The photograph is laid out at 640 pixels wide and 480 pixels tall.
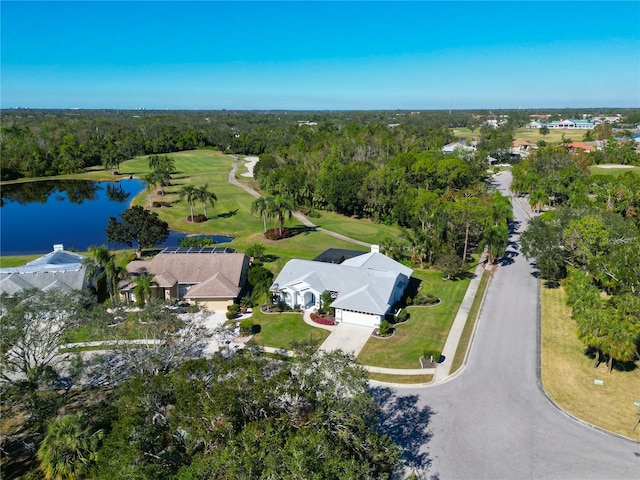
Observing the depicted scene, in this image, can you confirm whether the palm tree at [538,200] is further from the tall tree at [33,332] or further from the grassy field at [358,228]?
the tall tree at [33,332]

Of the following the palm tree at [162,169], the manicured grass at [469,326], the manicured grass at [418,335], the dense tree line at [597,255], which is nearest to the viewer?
the dense tree line at [597,255]

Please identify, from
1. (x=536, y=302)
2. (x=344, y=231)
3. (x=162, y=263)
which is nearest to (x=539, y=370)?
(x=536, y=302)

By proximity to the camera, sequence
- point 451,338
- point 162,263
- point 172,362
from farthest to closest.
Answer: point 162,263, point 451,338, point 172,362

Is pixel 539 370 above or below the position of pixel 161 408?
below

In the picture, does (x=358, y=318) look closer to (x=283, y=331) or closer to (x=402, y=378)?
(x=283, y=331)

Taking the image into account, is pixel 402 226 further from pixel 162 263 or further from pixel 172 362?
pixel 172 362

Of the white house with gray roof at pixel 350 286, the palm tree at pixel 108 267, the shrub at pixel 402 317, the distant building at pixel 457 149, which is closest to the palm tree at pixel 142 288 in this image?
the palm tree at pixel 108 267

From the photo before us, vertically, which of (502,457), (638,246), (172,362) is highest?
(638,246)
